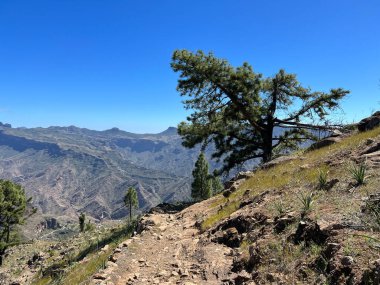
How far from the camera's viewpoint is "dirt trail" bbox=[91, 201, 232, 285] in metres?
8.84

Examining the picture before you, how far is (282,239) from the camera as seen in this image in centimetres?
811

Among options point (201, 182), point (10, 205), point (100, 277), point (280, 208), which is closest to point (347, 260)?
point (280, 208)

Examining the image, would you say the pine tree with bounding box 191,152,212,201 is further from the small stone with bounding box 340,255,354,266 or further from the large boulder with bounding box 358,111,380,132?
the small stone with bounding box 340,255,354,266

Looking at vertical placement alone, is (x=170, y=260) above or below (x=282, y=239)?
below

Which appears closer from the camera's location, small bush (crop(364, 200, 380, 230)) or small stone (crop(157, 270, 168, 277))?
small bush (crop(364, 200, 380, 230))

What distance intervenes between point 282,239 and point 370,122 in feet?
42.7

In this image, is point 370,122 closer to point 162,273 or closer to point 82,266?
point 162,273

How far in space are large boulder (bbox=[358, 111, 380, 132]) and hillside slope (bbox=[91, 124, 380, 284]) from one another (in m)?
4.72

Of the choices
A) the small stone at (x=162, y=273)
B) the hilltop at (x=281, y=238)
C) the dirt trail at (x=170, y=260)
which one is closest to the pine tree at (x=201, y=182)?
the hilltop at (x=281, y=238)

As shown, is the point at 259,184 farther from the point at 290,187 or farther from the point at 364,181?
the point at 364,181

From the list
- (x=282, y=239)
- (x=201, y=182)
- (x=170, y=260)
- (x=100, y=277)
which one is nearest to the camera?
(x=282, y=239)

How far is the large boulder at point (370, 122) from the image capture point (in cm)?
1764

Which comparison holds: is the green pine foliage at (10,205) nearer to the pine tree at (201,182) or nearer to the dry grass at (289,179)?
the pine tree at (201,182)

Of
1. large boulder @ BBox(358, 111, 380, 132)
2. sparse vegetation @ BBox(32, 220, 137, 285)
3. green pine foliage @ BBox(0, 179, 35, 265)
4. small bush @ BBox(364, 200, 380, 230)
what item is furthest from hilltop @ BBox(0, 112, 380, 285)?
green pine foliage @ BBox(0, 179, 35, 265)
